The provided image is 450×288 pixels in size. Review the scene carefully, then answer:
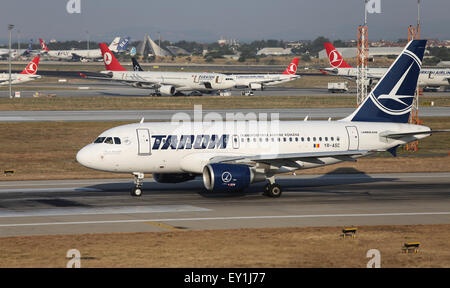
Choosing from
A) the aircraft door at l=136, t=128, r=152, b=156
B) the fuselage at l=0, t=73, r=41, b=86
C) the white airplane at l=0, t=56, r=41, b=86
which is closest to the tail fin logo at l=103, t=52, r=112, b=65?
the white airplane at l=0, t=56, r=41, b=86

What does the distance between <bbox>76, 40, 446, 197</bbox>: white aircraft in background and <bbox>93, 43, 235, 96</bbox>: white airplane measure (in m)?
74.0

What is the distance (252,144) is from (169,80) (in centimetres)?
7799

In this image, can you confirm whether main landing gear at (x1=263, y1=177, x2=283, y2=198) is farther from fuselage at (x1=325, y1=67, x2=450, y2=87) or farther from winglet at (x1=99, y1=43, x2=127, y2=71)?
fuselage at (x1=325, y1=67, x2=450, y2=87)

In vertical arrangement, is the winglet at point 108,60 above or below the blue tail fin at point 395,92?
above

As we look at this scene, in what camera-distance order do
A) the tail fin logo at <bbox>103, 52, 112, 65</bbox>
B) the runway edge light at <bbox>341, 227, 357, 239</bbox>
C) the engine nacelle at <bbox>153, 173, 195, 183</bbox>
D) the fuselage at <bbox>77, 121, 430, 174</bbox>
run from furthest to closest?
the tail fin logo at <bbox>103, 52, 112, 65</bbox>, the engine nacelle at <bbox>153, 173, 195, 183</bbox>, the fuselage at <bbox>77, 121, 430, 174</bbox>, the runway edge light at <bbox>341, 227, 357, 239</bbox>

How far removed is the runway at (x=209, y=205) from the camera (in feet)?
102

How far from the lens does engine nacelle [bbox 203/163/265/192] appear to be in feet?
116

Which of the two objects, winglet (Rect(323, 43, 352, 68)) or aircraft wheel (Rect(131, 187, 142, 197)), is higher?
winglet (Rect(323, 43, 352, 68))

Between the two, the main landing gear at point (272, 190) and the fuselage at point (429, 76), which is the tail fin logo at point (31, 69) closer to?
the fuselage at point (429, 76)

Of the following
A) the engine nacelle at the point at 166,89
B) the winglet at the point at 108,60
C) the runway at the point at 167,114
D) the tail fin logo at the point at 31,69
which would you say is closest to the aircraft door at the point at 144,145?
the runway at the point at 167,114
